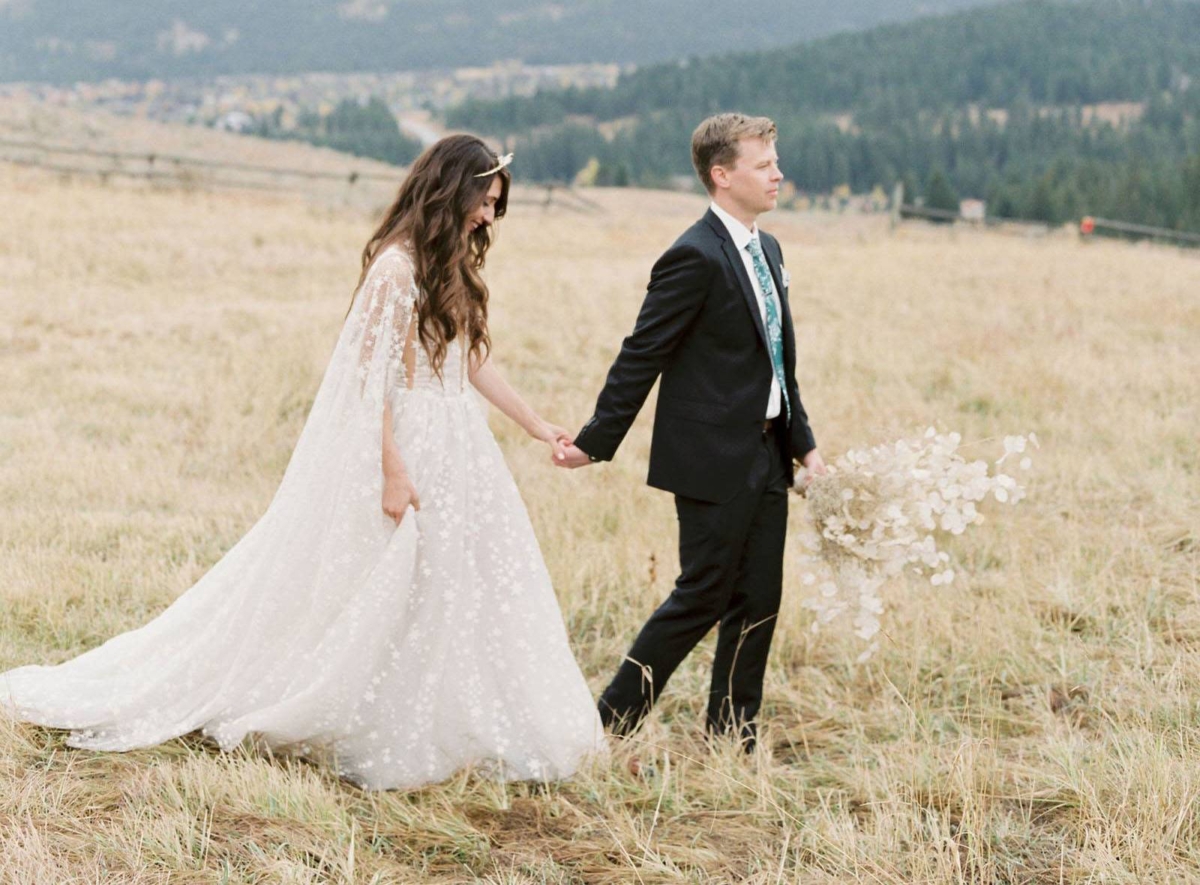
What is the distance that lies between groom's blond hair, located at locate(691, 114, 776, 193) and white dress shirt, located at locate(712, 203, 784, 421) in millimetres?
113

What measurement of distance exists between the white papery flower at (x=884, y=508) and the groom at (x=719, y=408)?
222 millimetres

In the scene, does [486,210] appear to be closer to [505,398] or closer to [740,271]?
[505,398]

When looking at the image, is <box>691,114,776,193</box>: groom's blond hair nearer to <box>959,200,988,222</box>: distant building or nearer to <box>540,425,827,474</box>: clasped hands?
<box>540,425,827,474</box>: clasped hands

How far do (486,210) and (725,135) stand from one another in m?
0.80

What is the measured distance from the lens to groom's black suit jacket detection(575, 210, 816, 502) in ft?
12.0

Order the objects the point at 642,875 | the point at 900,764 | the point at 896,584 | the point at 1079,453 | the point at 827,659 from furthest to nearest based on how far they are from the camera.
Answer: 1. the point at 1079,453
2. the point at 896,584
3. the point at 827,659
4. the point at 900,764
5. the point at 642,875

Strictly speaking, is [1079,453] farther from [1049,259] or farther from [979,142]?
[979,142]

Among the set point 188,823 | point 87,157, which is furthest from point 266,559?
point 87,157

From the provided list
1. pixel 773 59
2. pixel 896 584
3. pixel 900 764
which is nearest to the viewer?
pixel 900 764

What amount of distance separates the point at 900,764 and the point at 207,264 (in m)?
14.6

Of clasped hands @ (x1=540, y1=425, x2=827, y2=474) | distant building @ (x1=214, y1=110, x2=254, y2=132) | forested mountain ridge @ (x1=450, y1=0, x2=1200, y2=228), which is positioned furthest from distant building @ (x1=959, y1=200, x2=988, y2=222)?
clasped hands @ (x1=540, y1=425, x2=827, y2=474)

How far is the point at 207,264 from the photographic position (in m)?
16.2

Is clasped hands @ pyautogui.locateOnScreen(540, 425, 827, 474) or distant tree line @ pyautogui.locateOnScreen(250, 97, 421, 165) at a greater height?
distant tree line @ pyautogui.locateOnScreen(250, 97, 421, 165)

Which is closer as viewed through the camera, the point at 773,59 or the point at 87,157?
the point at 87,157
